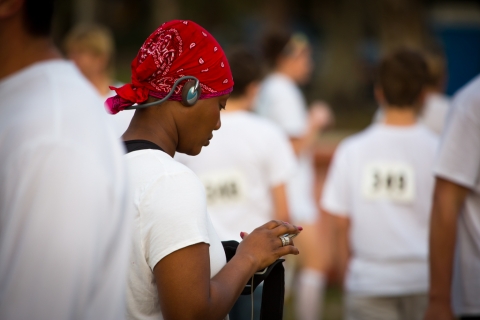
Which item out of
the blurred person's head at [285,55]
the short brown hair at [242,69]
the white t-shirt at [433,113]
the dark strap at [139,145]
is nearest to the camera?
the dark strap at [139,145]

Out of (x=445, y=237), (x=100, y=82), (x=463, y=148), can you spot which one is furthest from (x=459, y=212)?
(x=100, y=82)

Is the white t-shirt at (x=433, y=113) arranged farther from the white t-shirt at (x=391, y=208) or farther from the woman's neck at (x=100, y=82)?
the woman's neck at (x=100, y=82)

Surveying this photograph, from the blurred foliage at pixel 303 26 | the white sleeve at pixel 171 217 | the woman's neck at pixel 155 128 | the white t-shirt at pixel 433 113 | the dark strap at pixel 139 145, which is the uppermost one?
the blurred foliage at pixel 303 26

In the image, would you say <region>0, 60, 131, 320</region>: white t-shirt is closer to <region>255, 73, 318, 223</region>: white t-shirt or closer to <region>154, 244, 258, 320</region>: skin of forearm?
<region>154, 244, 258, 320</region>: skin of forearm

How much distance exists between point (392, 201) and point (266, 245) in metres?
2.18

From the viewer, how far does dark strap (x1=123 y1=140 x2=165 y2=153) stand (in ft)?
6.15

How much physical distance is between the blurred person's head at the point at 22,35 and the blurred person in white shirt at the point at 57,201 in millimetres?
10

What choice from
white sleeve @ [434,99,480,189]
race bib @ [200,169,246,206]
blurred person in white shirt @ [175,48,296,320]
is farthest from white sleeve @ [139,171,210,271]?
race bib @ [200,169,246,206]

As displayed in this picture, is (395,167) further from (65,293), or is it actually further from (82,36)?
(82,36)

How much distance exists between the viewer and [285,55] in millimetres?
6871

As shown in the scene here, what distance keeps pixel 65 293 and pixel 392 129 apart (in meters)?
3.17

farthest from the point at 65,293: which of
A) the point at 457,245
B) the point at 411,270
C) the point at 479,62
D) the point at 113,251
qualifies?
the point at 479,62

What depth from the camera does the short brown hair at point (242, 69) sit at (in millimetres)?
4489

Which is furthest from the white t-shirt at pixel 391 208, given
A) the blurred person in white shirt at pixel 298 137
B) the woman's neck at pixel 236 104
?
the blurred person in white shirt at pixel 298 137
